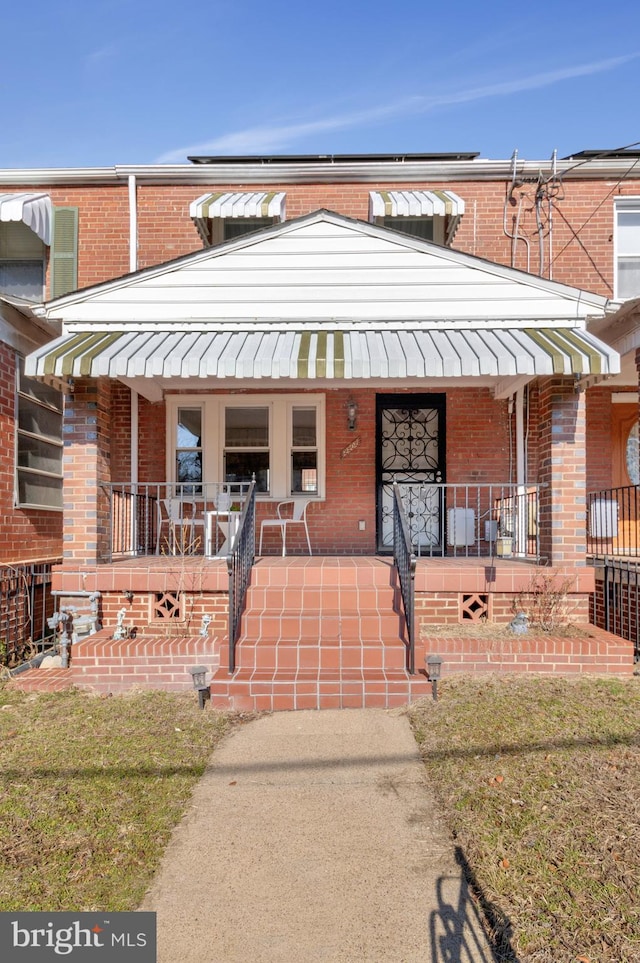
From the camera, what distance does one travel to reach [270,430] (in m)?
9.65

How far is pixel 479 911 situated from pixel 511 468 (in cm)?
737

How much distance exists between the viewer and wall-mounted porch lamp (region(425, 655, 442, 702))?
4930mm

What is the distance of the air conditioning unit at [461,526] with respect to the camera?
9.05m

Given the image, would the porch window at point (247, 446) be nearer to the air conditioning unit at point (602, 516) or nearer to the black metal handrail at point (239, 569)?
the black metal handrail at point (239, 569)

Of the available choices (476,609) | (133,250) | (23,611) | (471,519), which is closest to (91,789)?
(23,611)

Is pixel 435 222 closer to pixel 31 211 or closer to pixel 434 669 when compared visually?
pixel 31 211

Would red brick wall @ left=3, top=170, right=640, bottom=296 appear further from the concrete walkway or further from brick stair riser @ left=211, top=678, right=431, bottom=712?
the concrete walkway

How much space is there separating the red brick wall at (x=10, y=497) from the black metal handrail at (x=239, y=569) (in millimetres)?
2940

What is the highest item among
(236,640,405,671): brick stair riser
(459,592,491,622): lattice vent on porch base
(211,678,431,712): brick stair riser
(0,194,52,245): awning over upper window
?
(0,194,52,245): awning over upper window

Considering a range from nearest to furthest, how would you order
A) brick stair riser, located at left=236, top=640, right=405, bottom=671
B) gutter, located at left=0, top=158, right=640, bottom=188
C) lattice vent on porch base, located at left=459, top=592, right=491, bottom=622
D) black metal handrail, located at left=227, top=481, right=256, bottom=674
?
black metal handrail, located at left=227, top=481, right=256, bottom=674 → brick stair riser, located at left=236, top=640, right=405, bottom=671 → lattice vent on porch base, located at left=459, top=592, right=491, bottom=622 → gutter, located at left=0, top=158, right=640, bottom=188

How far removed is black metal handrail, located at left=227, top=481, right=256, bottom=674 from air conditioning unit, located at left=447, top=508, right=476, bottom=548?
3.58 metres

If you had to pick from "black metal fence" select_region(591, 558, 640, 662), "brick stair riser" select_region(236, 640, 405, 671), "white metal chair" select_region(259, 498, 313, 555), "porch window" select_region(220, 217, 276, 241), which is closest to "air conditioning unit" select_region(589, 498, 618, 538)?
"black metal fence" select_region(591, 558, 640, 662)

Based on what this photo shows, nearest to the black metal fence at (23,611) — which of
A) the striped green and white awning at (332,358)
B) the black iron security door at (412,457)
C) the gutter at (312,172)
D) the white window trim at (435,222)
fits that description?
the striped green and white awning at (332,358)

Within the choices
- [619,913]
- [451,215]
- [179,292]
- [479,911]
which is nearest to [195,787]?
[479,911]
